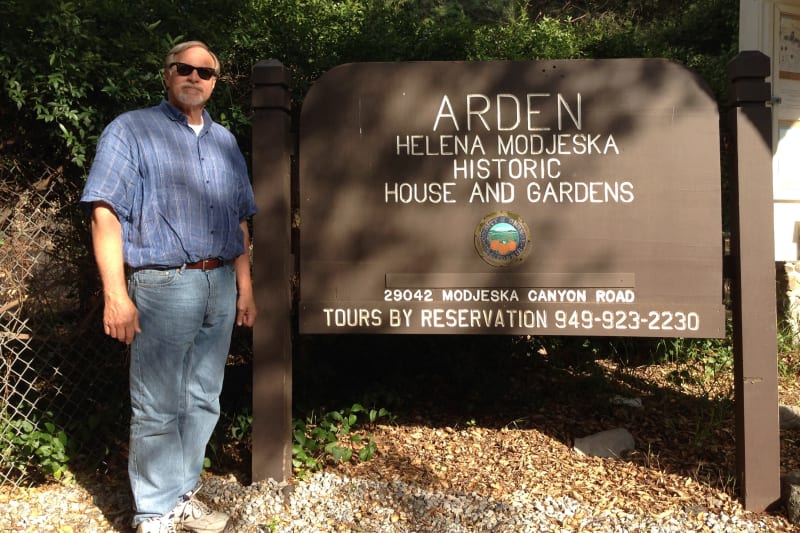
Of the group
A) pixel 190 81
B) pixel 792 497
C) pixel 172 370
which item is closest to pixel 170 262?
pixel 172 370

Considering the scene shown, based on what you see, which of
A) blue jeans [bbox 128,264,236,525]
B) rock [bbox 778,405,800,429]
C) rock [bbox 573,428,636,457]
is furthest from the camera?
rock [bbox 778,405,800,429]

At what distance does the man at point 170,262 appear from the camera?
272 centimetres

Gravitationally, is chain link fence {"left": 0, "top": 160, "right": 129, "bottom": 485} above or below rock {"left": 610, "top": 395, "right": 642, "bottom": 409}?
above

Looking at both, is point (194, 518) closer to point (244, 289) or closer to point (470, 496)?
point (244, 289)

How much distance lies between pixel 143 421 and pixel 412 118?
183 cm

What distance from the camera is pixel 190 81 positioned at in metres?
2.87

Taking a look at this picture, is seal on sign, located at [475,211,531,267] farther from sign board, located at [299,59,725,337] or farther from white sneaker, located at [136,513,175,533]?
white sneaker, located at [136,513,175,533]

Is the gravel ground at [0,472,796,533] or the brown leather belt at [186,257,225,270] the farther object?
the gravel ground at [0,472,796,533]

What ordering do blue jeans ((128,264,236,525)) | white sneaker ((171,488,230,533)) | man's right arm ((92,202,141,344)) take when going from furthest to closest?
white sneaker ((171,488,230,533)) → blue jeans ((128,264,236,525)) → man's right arm ((92,202,141,344))

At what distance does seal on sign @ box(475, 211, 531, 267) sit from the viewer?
3.43 meters

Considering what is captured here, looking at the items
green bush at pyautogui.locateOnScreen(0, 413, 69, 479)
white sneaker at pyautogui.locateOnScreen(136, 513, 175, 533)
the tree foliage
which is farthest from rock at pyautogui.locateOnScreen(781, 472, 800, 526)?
green bush at pyautogui.locateOnScreen(0, 413, 69, 479)

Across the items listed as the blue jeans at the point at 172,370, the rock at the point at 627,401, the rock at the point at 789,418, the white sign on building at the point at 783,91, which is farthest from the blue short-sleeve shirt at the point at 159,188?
the white sign on building at the point at 783,91

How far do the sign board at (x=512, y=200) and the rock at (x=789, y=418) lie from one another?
155 centimetres

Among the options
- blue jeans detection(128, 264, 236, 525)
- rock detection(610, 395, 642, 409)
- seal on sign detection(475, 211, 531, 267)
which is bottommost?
rock detection(610, 395, 642, 409)
